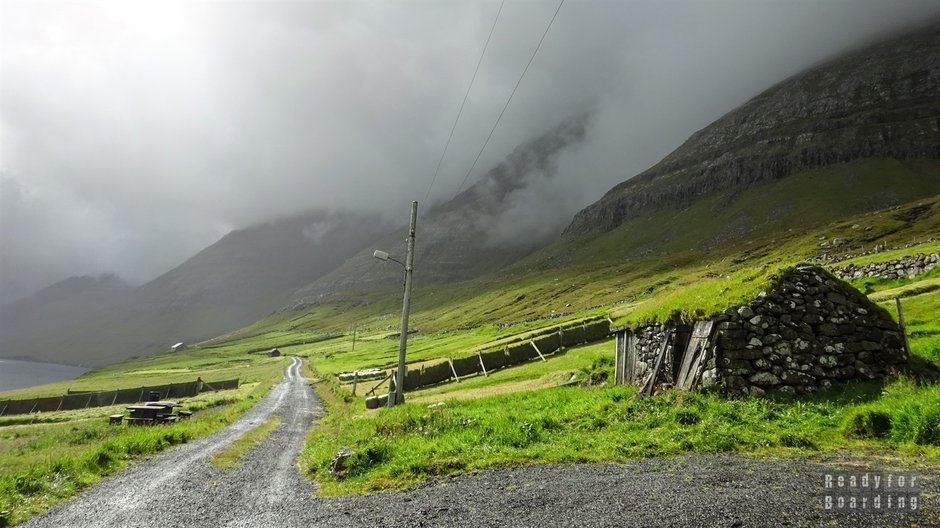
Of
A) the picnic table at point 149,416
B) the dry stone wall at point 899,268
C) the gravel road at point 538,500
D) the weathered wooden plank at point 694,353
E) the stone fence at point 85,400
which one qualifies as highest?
the dry stone wall at point 899,268

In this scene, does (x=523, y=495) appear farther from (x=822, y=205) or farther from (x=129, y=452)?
(x=822, y=205)

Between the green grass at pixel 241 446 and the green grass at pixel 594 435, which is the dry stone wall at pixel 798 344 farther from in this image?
the green grass at pixel 241 446

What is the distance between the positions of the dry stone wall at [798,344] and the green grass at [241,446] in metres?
17.3

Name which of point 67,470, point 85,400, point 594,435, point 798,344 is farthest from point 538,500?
point 85,400

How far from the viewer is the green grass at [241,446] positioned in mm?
17094

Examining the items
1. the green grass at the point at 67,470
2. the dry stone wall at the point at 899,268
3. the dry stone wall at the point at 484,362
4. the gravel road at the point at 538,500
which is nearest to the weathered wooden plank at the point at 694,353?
the gravel road at the point at 538,500

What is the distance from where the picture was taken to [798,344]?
15547mm

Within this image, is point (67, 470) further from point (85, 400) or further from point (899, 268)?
point (85, 400)

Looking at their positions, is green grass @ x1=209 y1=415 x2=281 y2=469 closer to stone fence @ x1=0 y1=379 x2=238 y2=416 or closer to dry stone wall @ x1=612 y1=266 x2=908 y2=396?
dry stone wall @ x1=612 y1=266 x2=908 y2=396

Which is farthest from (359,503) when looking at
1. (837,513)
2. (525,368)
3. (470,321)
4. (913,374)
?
(470,321)

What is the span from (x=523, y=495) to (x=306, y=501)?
5.28 meters

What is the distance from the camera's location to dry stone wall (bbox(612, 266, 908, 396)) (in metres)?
15.4

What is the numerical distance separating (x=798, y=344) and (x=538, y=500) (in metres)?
11.8

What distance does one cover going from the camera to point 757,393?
15.2m
